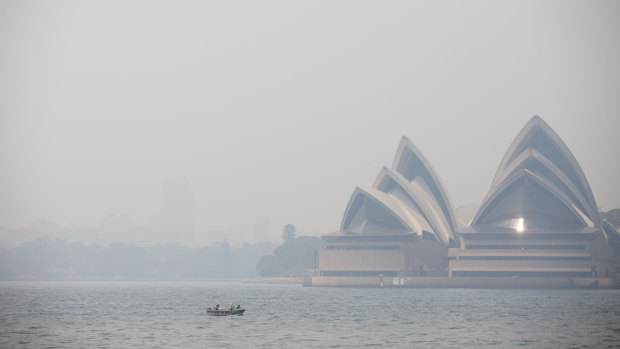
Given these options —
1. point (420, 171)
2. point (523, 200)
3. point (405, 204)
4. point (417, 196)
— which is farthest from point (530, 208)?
point (420, 171)

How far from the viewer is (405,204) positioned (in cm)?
15625

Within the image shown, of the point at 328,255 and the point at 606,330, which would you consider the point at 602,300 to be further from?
the point at 328,255

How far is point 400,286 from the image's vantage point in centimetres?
14762

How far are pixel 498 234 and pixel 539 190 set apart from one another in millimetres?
10782

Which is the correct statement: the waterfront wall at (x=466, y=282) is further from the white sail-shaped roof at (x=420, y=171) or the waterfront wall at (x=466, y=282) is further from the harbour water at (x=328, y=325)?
the harbour water at (x=328, y=325)

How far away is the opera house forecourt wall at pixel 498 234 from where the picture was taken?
457 feet

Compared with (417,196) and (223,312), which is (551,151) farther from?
(223,312)

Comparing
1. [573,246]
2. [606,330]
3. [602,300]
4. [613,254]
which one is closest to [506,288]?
[573,246]

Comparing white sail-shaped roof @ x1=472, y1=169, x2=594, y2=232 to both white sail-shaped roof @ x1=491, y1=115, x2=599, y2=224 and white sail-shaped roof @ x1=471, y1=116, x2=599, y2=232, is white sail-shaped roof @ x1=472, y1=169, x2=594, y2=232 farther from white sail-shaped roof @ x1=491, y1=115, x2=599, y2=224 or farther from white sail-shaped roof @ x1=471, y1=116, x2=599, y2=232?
white sail-shaped roof @ x1=491, y1=115, x2=599, y2=224

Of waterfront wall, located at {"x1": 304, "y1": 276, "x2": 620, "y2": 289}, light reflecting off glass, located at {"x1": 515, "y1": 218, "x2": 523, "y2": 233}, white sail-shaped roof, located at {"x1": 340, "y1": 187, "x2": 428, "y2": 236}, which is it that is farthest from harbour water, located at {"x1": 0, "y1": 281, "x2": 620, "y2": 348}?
white sail-shaped roof, located at {"x1": 340, "y1": 187, "x2": 428, "y2": 236}

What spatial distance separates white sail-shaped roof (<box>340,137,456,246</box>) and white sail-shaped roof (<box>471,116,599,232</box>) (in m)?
12.2

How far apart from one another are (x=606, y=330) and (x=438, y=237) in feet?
320

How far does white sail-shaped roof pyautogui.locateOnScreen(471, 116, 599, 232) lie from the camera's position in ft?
468

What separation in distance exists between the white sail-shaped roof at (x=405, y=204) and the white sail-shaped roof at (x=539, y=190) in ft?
40.1
